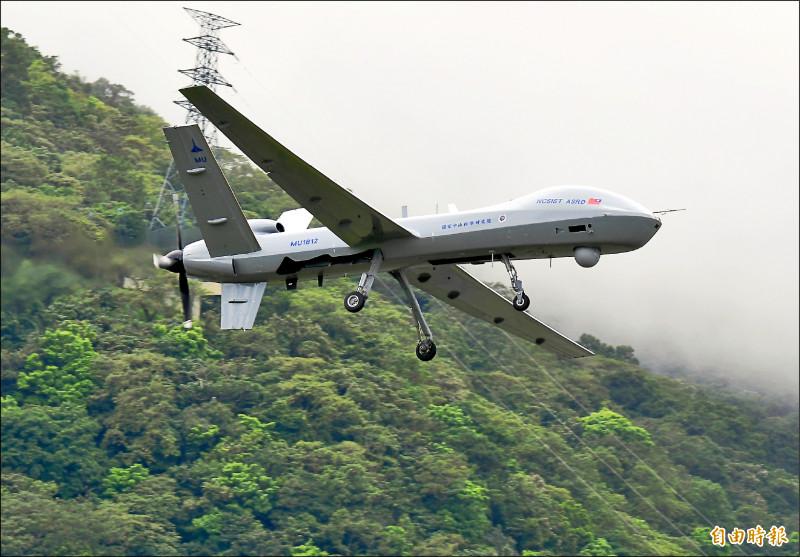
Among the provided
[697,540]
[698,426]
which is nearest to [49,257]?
[697,540]

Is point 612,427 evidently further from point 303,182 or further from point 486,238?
point 303,182

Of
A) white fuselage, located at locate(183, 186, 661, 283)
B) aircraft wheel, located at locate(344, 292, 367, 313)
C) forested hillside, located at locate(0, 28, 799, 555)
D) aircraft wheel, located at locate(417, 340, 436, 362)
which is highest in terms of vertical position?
white fuselage, located at locate(183, 186, 661, 283)

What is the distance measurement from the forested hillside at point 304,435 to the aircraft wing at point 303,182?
53.6 metres

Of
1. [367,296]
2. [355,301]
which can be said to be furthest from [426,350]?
[355,301]

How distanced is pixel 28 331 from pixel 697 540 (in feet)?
196

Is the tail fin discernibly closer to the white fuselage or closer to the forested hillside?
Answer: the white fuselage

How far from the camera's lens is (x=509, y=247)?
32.4 meters

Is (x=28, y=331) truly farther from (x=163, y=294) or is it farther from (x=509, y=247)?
(x=509, y=247)

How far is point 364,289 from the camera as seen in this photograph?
3334 centimetres

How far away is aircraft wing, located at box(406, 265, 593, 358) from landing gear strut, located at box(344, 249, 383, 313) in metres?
2.28

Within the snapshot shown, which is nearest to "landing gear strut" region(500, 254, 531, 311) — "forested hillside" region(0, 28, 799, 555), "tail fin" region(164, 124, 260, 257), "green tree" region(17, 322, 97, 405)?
"tail fin" region(164, 124, 260, 257)

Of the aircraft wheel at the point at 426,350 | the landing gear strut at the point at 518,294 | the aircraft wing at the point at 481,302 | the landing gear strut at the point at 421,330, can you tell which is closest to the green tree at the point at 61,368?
the aircraft wing at the point at 481,302

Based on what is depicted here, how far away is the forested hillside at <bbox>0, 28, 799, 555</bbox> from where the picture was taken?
96.6 metres

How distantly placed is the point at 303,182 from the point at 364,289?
11.2 feet
